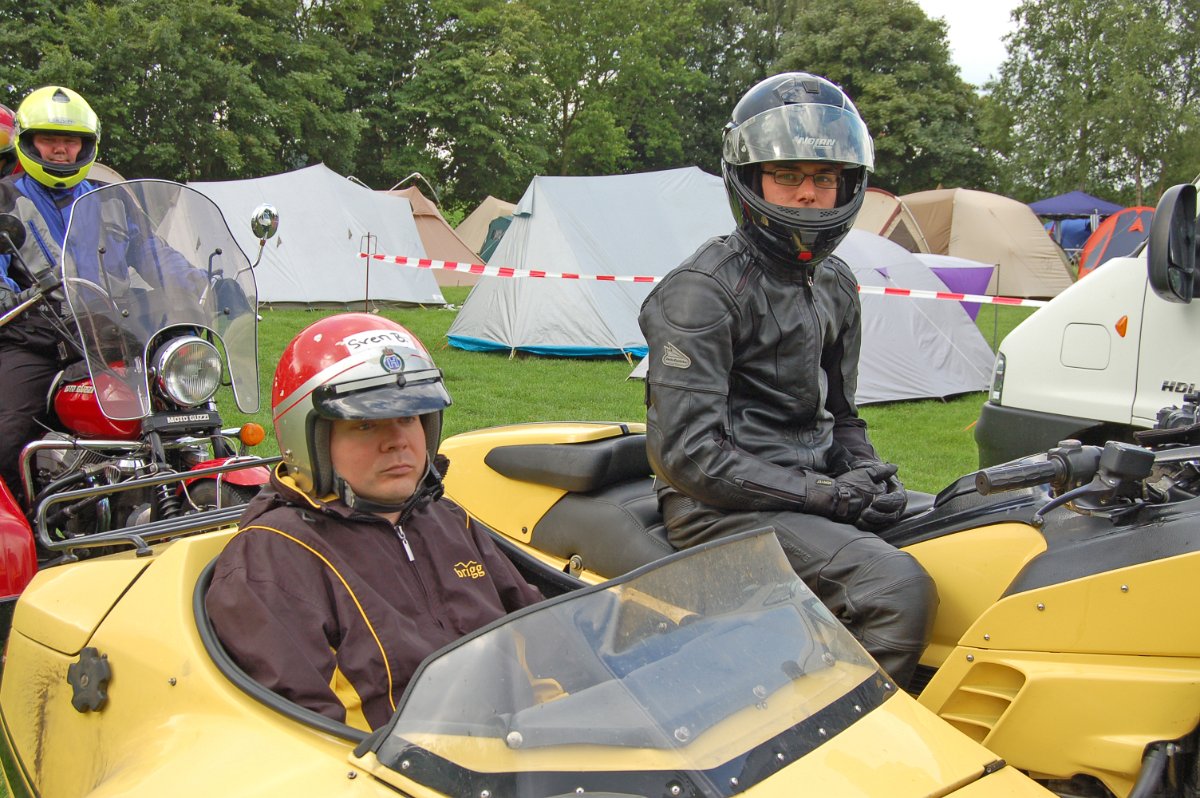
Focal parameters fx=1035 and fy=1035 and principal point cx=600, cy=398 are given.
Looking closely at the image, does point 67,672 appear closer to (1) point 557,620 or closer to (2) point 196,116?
(1) point 557,620

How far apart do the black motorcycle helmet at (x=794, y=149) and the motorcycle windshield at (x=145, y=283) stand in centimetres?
257

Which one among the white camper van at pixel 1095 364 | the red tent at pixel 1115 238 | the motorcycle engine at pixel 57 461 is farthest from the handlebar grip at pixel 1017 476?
the red tent at pixel 1115 238

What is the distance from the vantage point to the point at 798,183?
10.2 feet

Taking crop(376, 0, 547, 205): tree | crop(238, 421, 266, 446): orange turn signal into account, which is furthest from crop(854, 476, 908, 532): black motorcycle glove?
crop(376, 0, 547, 205): tree

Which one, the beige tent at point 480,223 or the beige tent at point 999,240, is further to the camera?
the beige tent at point 480,223

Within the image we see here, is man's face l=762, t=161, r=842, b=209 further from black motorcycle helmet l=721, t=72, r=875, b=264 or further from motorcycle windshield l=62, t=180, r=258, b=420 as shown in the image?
motorcycle windshield l=62, t=180, r=258, b=420

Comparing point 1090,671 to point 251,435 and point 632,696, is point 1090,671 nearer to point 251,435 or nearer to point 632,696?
point 632,696

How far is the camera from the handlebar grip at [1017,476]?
2.18 m

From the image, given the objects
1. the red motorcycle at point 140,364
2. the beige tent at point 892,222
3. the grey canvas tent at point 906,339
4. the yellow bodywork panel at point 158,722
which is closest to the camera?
the yellow bodywork panel at point 158,722

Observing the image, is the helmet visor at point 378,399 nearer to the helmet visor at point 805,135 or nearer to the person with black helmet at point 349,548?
the person with black helmet at point 349,548

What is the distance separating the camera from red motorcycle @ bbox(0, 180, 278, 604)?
4.22 metres

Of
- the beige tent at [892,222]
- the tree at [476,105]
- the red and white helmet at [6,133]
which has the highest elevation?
the tree at [476,105]

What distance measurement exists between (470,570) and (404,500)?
28cm

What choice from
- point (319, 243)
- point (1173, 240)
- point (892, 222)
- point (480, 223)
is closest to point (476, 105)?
point (480, 223)
